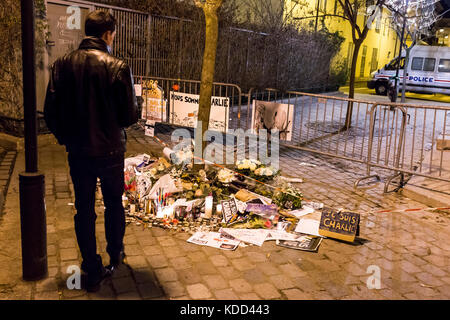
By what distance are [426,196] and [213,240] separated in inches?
138

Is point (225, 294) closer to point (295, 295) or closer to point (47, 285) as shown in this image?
point (295, 295)

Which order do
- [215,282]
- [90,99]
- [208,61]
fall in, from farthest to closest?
[208,61]
[215,282]
[90,99]

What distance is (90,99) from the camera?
3.31 m

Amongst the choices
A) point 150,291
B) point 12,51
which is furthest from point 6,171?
point 150,291

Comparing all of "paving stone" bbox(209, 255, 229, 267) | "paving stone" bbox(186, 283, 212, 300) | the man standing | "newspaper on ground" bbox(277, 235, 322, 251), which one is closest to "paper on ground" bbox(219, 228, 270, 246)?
"newspaper on ground" bbox(277, 235, 322, 251)

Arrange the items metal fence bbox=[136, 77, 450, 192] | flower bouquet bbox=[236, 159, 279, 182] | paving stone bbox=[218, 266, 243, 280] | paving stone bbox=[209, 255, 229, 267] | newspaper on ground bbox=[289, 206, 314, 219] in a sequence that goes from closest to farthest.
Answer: paving stone bbox=[218, 266, 243, 280]
paving stone bbox=[209, 255, 229, 267]
newspaper on ground bbox=[289, 206, 314, 219]
flower bouquet bbox=[236, 159, 279, 182]
metal fence bbox=[136, 77, 450, 192]

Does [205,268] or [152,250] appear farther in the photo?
[152,250]

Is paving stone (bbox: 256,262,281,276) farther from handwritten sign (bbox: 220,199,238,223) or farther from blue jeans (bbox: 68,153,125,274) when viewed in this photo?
blue jeans (bbox: 68,153,125,274)

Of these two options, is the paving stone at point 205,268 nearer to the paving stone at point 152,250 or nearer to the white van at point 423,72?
the paving stone at point 152,250

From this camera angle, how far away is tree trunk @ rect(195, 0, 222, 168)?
19.5 ft

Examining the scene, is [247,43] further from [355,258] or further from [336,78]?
[355,258]

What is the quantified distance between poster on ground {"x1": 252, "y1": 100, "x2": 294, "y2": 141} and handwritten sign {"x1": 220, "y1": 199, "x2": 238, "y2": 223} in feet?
9.09
